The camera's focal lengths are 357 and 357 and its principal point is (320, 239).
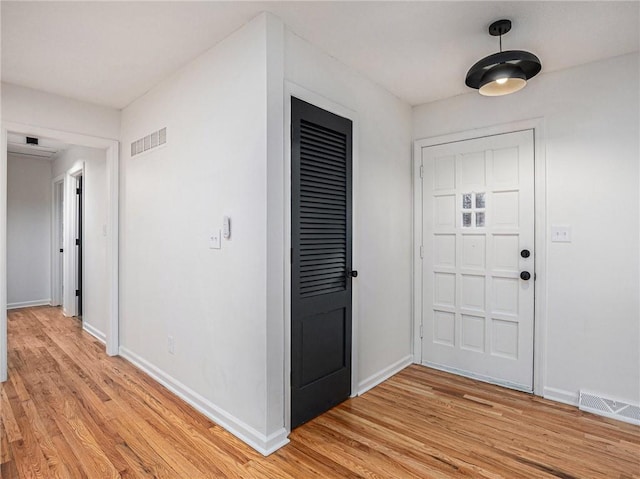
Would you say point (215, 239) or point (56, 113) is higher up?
point (56, 113)

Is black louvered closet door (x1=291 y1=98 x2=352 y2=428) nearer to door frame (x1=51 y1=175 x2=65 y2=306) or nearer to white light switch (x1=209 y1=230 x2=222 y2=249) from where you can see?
white light switch (x1=209 y1=230 x2=222 y2=249)

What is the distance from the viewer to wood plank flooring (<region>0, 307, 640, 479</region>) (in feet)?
6.17

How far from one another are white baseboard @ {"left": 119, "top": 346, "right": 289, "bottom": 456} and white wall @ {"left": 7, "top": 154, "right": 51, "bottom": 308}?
4.19 meters

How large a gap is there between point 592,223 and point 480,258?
0.81 metres

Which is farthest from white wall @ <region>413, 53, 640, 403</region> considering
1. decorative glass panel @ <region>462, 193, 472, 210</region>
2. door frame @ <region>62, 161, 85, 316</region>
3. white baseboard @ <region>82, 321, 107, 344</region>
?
door frame @ <region>62, 161, 85, 316</region>

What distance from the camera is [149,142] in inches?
122

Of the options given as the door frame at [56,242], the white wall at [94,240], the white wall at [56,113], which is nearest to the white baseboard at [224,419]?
the white wall at [94,240]

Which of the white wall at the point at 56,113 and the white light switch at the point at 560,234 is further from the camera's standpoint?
the white wall at the point at 56,113

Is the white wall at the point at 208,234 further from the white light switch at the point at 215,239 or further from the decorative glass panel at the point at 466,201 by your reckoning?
the decorative glass panel at the point at 466,201

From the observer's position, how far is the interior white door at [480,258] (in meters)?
2.82

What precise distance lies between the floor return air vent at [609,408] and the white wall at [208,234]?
2132mm

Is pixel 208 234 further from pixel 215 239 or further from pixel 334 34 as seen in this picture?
pixel 334 34

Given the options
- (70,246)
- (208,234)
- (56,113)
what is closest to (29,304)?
(70,246)

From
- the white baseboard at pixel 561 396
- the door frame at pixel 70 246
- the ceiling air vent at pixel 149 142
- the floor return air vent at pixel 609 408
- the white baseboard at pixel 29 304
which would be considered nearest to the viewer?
the floor return air vent at pixel 609 408
